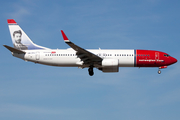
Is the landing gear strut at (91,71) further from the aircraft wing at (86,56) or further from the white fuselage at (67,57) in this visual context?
the white fuselage at (67,57)

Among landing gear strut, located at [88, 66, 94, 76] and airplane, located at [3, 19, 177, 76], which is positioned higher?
airplane, located at [3, 19, 177, 76]

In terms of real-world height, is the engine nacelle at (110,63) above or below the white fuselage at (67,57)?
below

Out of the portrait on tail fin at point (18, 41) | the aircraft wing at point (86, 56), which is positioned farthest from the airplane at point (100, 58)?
the portrait on tail fin at point (18, 41)

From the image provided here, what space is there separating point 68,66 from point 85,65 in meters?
2.82

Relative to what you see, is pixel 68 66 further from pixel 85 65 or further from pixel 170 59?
pixel 170 59

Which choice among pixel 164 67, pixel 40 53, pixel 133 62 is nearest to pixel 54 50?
pixel 40 53

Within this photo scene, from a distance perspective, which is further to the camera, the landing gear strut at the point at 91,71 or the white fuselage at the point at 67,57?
the landing gear strut at the point at 91,71

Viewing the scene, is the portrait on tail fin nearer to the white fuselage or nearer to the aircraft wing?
the white fuselage

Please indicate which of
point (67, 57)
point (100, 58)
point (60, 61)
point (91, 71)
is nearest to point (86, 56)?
point (100, 58)

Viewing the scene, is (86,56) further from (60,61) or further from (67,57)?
(60,61)

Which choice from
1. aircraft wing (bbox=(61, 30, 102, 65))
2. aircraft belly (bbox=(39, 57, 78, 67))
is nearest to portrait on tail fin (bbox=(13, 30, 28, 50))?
aircraft belly (bbox=(39, 57, 78, 67))

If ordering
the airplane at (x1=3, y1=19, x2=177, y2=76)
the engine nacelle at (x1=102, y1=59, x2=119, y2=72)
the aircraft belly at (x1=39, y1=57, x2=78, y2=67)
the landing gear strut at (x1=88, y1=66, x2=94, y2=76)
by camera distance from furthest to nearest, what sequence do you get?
the landing gear strut at (x1=88, y1=66, x2=94, y2=76), the aircraft belly at (x1=39, y1=57, x2=78, y2=67), the airplane at (x1=3, y1=19, x2=177, y2=76), the engine nacelle at (x1=102, y1=59, x2=119, y2=72)

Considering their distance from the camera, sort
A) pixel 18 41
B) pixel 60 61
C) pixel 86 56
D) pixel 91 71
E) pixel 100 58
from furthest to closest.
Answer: pixel 18 41 < pixel 91 71 < pixel 60 61 < pixel 100 58 < pixel 86 56

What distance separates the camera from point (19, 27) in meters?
52.0
